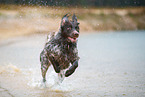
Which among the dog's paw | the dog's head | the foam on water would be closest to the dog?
the dog's head

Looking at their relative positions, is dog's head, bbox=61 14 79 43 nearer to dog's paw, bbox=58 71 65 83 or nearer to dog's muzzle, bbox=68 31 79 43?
dog's muzzle, bbox=68 31 79 43

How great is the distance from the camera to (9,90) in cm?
605

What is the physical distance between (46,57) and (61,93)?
87 centimetres

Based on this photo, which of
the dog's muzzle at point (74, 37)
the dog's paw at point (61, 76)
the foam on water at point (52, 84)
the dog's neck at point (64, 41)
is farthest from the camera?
the foam on water at point (52, 84)

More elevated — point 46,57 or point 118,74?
point 46,57

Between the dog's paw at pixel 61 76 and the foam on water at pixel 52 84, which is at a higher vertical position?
the dog's paw at pixel 61 76

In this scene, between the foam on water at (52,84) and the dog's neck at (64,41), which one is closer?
the dog's neck at (64,41)

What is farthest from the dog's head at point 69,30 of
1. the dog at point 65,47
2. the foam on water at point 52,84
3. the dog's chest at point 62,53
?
the foam on water at point 52,84

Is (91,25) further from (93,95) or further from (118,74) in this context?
(93,95)

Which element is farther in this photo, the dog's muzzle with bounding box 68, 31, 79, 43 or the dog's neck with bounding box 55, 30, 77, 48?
the dog's neck with bounding box 55, 30, 77, 48

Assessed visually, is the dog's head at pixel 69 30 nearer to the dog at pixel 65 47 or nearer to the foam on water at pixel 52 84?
the dog at pixel 65 47

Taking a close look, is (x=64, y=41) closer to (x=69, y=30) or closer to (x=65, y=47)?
(x=65, y=47)

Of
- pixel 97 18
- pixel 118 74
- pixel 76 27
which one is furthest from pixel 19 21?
pixel 76 27

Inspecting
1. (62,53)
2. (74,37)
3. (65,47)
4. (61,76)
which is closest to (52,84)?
(61,76)
